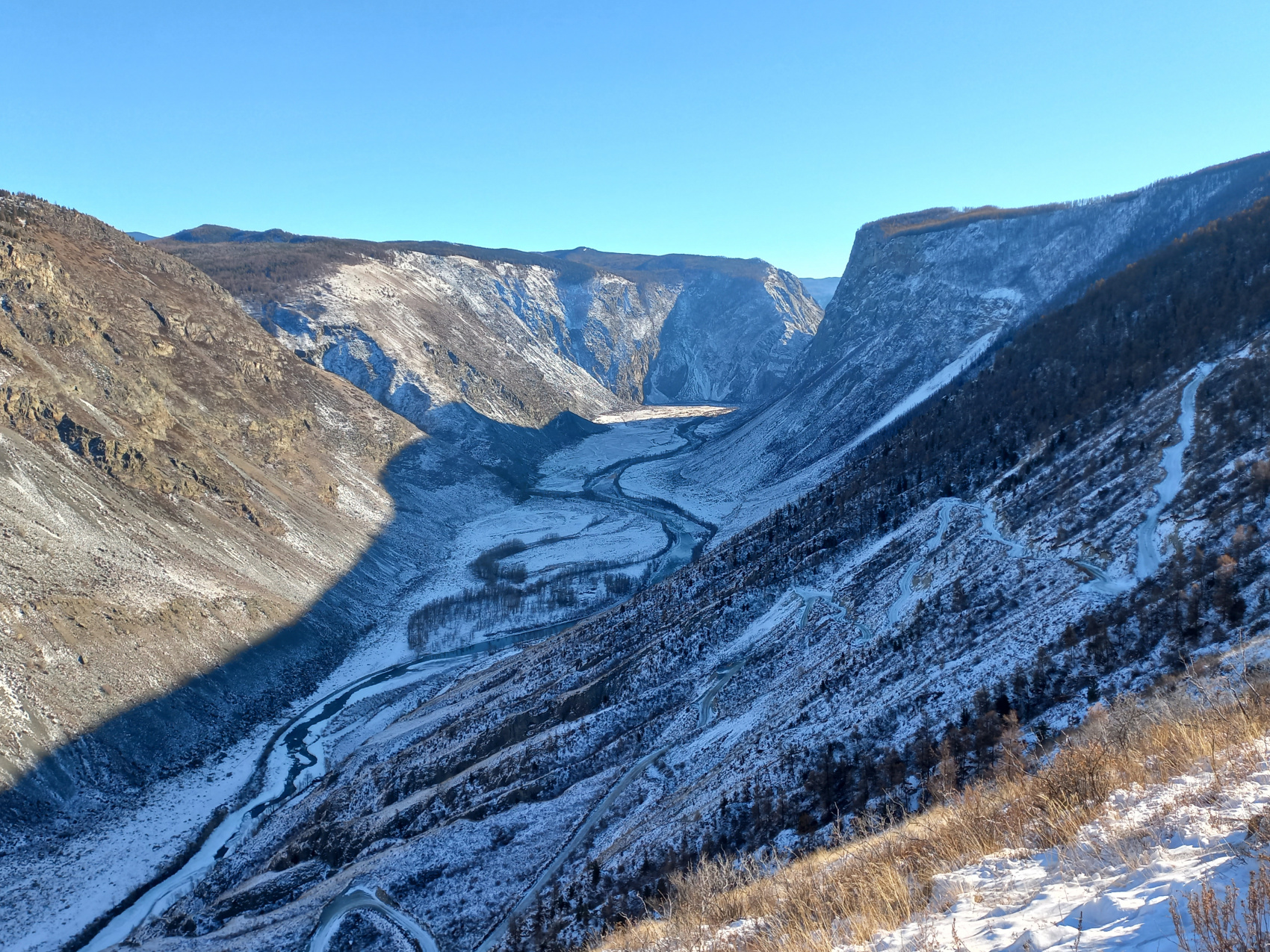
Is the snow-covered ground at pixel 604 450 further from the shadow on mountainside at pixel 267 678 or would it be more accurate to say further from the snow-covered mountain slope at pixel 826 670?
the snow-covered mountain slope at pixel 826 670

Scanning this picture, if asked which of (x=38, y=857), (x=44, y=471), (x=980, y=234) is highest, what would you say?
(x=980, y=234)

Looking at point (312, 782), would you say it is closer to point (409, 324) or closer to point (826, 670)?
point (826, 670)

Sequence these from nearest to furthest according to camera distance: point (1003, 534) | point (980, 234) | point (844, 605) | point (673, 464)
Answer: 1. point (1003, 534)
2. point (844, 605)
3. point (980, 234)
4. point (673, 464)

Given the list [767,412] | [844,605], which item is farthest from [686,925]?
[767,412]

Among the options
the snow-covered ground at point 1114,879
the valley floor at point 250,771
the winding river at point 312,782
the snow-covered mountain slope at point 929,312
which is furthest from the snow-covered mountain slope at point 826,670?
the snow-covered mountain slope at point 929,312

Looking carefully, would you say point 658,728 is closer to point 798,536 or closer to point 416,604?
point 798,536

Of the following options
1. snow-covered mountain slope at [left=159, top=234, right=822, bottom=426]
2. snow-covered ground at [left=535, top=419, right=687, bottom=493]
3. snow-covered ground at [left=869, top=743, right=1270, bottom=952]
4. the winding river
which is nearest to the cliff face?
the winding river

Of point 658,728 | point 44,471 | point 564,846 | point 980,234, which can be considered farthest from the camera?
point 980,234
